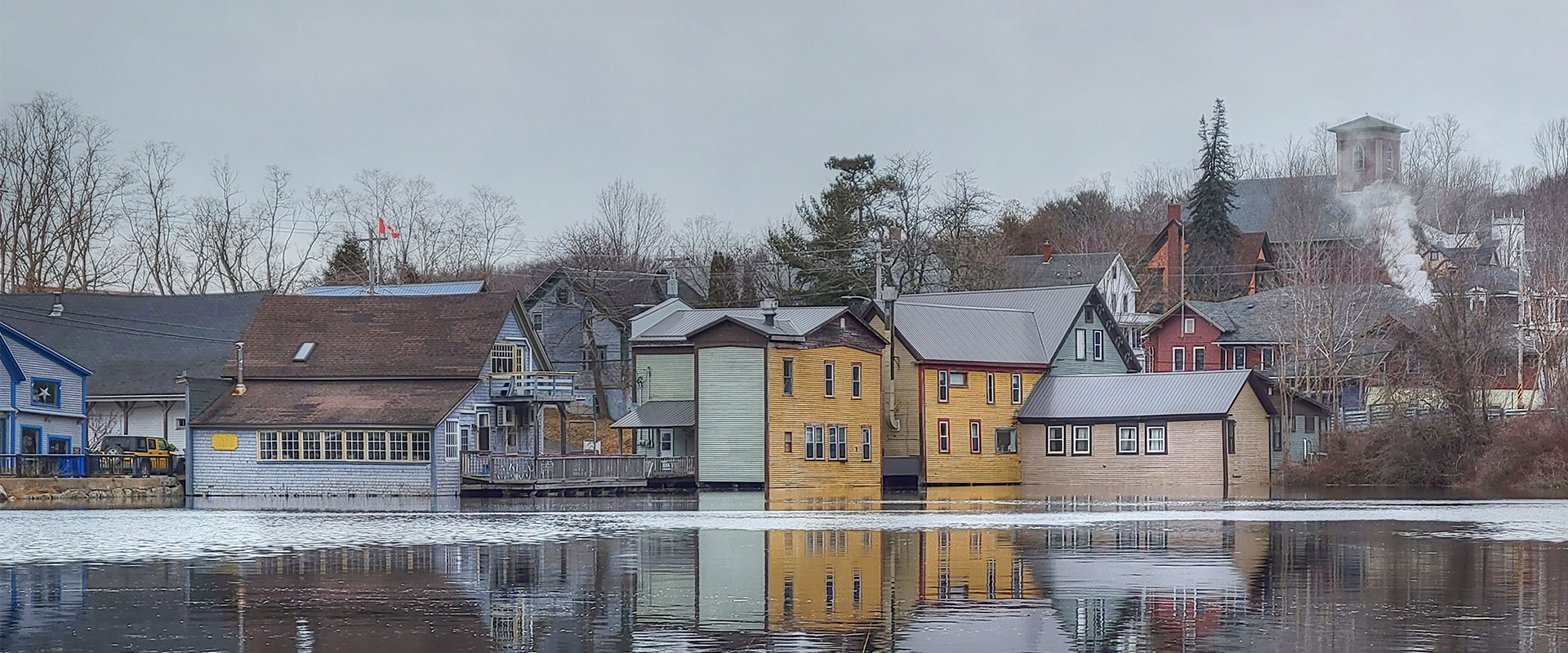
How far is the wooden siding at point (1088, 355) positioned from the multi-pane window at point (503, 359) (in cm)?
2296

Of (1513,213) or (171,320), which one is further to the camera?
(1513,213)

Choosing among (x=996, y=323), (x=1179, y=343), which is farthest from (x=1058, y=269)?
(x=996, y=323)

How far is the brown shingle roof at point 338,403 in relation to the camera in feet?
207

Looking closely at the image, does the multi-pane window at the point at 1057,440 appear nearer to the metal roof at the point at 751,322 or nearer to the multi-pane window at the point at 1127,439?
the multi-pane window at the point at 1127,439

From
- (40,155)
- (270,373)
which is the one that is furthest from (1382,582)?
(40,155)

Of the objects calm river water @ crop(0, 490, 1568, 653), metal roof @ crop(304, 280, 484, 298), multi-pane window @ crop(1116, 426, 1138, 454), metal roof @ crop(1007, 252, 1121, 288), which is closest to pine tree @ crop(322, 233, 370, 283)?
metal roof @ crop(304, 280, 484, 298)

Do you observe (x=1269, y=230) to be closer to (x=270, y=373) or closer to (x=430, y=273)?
(x=430, y=273)

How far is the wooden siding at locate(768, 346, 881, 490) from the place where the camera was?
65875mm

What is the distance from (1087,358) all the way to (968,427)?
8.69 metres

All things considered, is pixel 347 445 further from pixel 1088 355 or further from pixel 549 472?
pixel 1088 355

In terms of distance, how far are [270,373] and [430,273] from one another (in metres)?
51.3

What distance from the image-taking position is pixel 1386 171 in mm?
144875

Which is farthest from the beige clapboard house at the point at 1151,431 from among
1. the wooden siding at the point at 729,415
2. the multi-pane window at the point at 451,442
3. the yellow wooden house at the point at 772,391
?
the multi-pane window at the point at 451,442

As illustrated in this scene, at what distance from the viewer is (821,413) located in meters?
67.7
